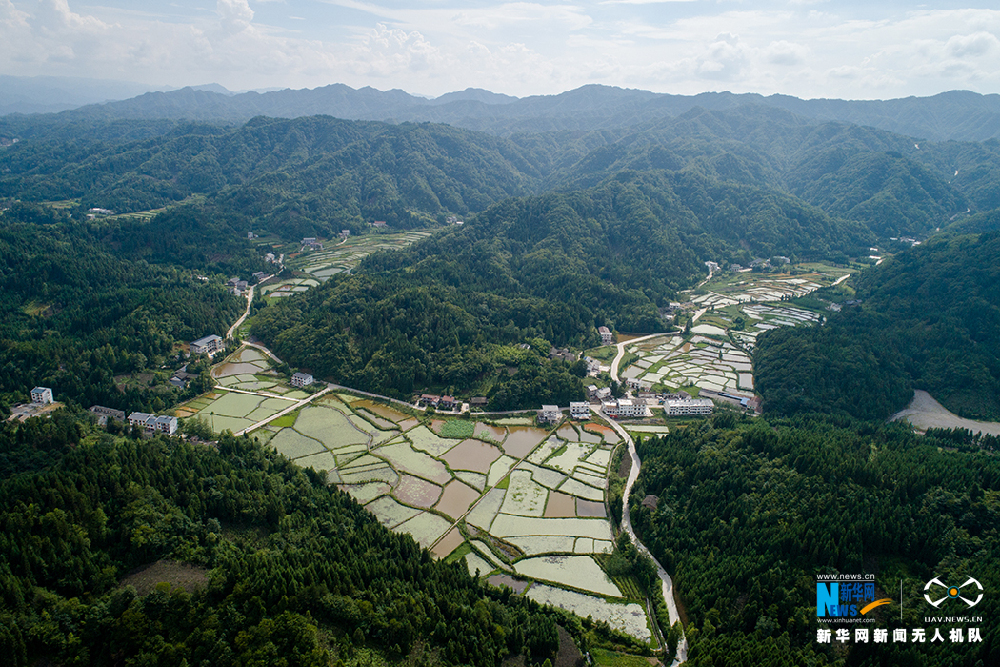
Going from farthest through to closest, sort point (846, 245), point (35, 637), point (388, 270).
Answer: point (846, 245), point (388, 270), point (35, 637)

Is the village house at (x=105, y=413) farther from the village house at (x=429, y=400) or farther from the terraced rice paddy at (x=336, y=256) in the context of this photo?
the terraced rice paddy at (x=336, y=256)

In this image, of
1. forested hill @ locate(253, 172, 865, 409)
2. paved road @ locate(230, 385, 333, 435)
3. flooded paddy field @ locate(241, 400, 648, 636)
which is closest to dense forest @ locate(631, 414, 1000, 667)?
flooded paddy field @ locate(241, 400, 648, 636)

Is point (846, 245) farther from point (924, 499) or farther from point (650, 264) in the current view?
point (924, 499)

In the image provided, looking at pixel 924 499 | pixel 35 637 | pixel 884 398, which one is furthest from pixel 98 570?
pixel 884 398

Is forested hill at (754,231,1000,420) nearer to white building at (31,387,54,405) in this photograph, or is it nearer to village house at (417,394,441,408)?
village house at (417,394,441,408)

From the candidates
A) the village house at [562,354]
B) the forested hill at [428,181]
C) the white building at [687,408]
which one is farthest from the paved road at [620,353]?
the forested hill at [428,181]
